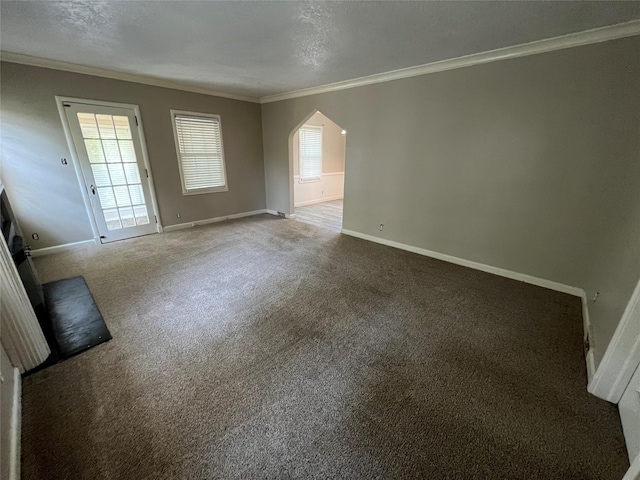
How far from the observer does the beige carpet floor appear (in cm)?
128

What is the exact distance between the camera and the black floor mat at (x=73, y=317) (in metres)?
2.05

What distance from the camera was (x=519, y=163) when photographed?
294 cm

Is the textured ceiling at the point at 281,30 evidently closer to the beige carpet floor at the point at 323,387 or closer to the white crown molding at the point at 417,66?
the white crown molding at the point at 417,66

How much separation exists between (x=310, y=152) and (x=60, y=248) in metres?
5.40

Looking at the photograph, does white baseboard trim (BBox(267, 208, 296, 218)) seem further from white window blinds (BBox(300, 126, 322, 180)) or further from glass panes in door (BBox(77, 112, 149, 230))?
glass panes in door (BBox(77, 112, 149, 230))

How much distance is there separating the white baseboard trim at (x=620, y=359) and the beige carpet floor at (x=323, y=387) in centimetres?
9

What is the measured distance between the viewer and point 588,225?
265 centimetres

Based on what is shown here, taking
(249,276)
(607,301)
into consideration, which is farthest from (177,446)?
(607,301)

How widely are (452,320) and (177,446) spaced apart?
2.26 metres

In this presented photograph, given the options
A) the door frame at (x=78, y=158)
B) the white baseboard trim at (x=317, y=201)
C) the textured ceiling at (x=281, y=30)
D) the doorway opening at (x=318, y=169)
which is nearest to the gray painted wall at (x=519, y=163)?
the textured ceiling at (x=281, y=30)

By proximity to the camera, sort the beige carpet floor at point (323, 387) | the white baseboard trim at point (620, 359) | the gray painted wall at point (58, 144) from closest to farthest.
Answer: the beige carpet floor at point (323, 387), the white baseboard trim at point (620, 359), the gray painted wall at point (58, 144)

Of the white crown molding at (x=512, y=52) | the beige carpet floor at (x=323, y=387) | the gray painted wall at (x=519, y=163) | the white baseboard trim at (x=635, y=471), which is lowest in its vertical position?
the beige carpet floor at (x=323, y=387)

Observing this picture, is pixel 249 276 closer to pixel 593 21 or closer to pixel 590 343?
pixel 590 343

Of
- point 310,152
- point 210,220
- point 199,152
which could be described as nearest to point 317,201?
point 310,152
